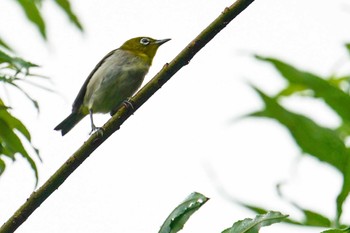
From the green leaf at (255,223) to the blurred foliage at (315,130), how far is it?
19.2 inches

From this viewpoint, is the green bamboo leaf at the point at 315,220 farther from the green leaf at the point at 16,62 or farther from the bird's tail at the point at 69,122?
the bird's tail at the point at 69,122

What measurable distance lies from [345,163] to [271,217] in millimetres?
609

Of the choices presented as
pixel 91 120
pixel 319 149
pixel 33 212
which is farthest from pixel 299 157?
pixel 91 120

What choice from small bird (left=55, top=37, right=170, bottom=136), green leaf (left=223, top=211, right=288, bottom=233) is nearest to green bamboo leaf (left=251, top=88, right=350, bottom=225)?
green leaf (left=223, top=211, right=288, bottom=233)

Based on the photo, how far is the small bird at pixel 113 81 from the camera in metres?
6.02

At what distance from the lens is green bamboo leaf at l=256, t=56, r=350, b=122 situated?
2.43m

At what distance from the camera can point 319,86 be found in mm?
2520

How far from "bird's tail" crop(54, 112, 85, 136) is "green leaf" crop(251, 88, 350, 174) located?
4075 mm

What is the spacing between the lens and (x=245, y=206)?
7.66 ft

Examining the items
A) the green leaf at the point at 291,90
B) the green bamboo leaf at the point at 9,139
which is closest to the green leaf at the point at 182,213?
the green bamboo leaf at the point at 9,139

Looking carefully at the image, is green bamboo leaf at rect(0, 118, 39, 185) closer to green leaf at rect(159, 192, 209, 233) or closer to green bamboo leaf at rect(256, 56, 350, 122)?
green leaf at rect(159, 192, 209, 233)

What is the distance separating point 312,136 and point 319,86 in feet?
1.06

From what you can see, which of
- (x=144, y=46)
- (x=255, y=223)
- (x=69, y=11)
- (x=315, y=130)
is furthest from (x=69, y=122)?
(x=255, y=223)

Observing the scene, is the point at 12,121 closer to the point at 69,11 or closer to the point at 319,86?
the point at 69,11
